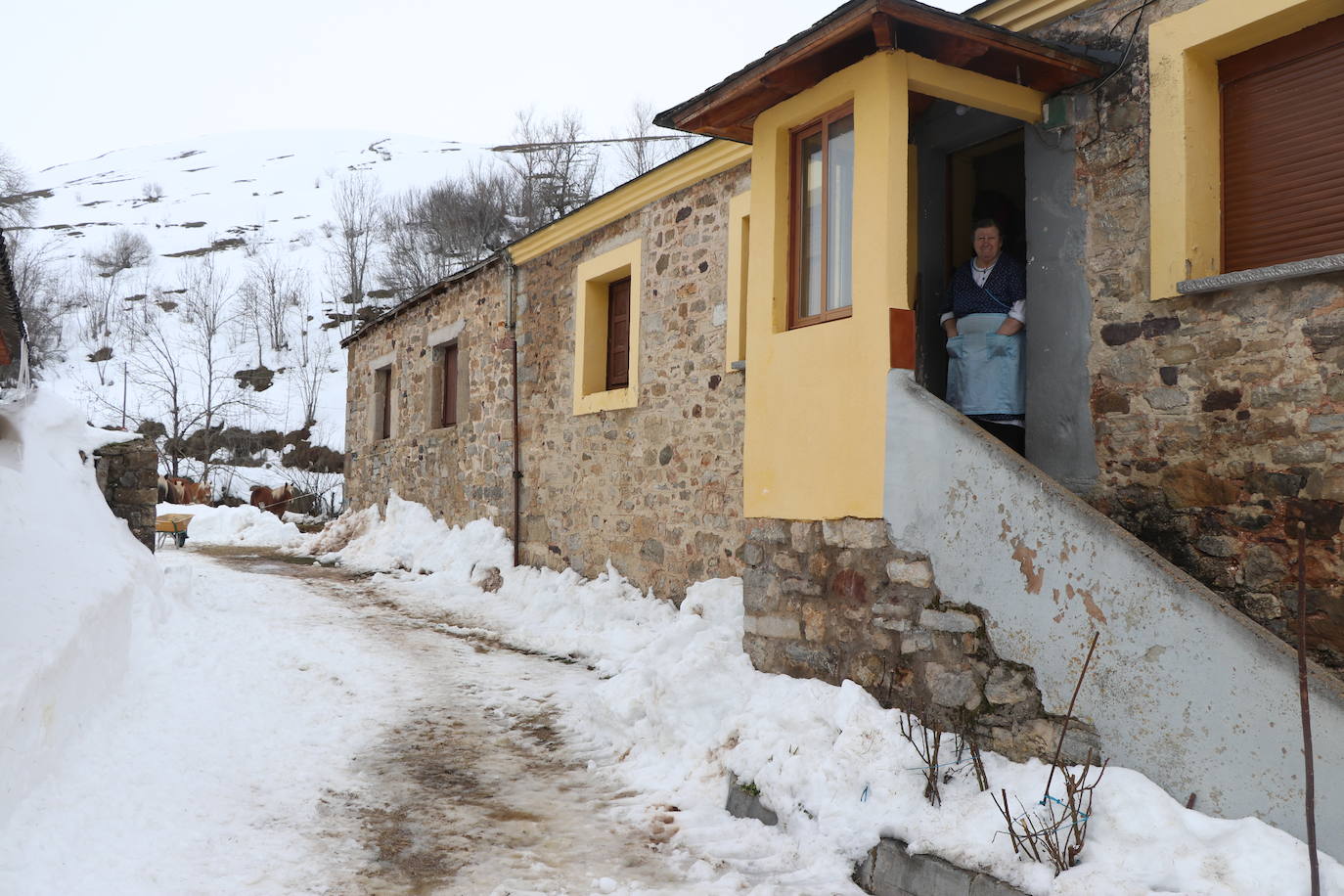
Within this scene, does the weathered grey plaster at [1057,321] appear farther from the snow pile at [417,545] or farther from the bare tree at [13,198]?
the bare tree at [13,198]

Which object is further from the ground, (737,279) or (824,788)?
(737,279)

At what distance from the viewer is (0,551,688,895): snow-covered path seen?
3324 millimetres

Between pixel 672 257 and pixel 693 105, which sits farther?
pixel 672 257

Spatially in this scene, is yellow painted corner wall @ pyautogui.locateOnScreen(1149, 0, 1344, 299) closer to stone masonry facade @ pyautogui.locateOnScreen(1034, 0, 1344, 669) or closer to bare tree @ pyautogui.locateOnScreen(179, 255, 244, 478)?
stone masonry facade @ pyautogui.locateOnScreen(1034, 0, 1344, 669)

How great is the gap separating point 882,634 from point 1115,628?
105 centimetres

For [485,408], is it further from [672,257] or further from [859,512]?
[859,512]

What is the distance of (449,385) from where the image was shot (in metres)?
12.4

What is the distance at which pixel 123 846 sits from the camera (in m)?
3.36

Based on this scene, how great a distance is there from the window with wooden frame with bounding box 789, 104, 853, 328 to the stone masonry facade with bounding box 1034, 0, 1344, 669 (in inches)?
43.8

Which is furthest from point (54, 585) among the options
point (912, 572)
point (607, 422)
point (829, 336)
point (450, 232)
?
point (450, 232)

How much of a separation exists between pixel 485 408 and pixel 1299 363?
8.57 meters

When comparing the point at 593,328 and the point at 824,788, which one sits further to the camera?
the point at 593,328

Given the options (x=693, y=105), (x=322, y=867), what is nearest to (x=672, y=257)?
(x=693, y=105)

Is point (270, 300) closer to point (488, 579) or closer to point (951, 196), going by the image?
point (488, 579)
